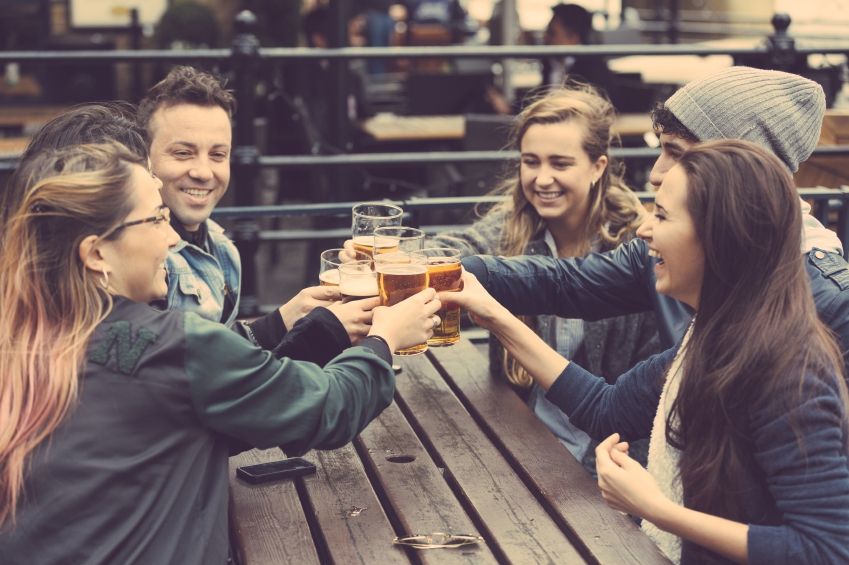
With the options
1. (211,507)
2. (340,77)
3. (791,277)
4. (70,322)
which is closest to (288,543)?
(211,507)

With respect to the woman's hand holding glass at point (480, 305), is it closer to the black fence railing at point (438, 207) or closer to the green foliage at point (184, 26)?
the black fence railing at point (438, 207)

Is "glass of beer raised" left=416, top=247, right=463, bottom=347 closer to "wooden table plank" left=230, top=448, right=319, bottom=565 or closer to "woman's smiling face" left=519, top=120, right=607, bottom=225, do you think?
"wooden table plank" left=230, top=448, right=319, bottom=565

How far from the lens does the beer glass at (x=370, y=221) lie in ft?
6.93

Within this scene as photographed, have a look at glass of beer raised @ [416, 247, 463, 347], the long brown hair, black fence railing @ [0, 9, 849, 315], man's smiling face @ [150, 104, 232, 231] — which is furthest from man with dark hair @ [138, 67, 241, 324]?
black fence railing @ [0, 9, 849, 315]

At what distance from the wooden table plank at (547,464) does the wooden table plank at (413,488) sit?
0.57 feet

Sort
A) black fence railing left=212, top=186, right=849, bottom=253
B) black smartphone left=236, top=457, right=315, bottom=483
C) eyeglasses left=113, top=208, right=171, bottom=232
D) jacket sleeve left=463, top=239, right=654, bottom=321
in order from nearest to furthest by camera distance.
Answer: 1. eyeglasses left=113, top=208, right=171, bottom=232
2. black smartphone left=236, top=457, right=315, bottom=483
3. jacket sleeve left=463, top=239, right=654, bottom=321
4. black fence railing left=212, top=186, right=849, bottom=253

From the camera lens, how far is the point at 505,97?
22.4ft

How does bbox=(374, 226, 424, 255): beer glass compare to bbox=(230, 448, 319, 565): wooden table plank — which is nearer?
bbox=(230, 448, 319, 565): wooden table plank

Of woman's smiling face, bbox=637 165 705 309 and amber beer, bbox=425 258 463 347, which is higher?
woman's smiling face, bbox=637 165 705 309

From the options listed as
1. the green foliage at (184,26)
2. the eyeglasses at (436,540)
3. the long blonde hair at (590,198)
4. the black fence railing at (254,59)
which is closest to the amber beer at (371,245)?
the eyeglasses at (436,540)

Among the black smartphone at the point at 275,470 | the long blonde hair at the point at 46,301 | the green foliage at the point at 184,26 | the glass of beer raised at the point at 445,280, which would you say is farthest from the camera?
the green foliage at the point at 184,26

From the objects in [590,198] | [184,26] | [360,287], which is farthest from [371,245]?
[184,26]

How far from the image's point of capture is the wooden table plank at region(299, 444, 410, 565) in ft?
5.15

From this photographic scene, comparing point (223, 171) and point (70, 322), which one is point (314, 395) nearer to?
point (70, 322)
